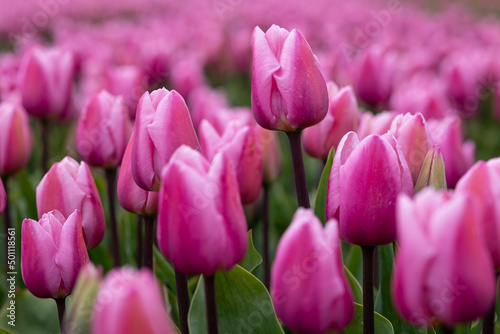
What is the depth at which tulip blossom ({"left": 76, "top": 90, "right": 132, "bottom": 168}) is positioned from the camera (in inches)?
57.5

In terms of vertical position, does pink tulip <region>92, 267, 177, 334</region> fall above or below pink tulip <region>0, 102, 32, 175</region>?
above

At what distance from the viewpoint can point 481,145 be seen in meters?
3.48

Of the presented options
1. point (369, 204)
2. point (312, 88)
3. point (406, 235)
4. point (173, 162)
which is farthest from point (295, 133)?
point (406, 235)

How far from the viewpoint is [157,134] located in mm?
946

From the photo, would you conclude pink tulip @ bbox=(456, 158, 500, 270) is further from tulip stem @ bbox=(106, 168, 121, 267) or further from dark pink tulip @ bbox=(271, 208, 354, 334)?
tulip stem @ bbox=(106, 168, 121, 267)

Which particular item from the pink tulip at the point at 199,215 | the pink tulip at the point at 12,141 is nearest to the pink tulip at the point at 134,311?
the pink tulip at the point at 199,215

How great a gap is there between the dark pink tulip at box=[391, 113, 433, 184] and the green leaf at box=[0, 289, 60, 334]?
3.06 feet

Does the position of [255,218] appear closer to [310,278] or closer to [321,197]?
[321,197]

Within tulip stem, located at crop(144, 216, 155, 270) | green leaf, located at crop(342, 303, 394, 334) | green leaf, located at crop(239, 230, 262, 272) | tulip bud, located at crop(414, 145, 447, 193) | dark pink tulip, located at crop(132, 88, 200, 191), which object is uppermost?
dark pink tulip, located at crop(132, 88, 200, 191)

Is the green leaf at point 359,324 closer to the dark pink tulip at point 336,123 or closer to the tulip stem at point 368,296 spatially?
the tulip stem at point 368,296

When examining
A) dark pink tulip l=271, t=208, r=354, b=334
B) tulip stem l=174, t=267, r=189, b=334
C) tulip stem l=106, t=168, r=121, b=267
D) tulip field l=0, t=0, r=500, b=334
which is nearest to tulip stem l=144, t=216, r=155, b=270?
tulip field l=0, t=0, r=500, b=334

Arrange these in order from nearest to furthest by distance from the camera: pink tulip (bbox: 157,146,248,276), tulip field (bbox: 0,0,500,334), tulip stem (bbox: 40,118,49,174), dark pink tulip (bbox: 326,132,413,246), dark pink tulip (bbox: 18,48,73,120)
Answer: tulip field (bbox: 0,0,500,334)
pink tulip (bbox: 157,146,248,276)
dark pink tulip (bbox: 326,132,413,246)
dark pink tulip (bbox: 18,48,73,120)
tulip stem (bbox: 40,118,49,174)

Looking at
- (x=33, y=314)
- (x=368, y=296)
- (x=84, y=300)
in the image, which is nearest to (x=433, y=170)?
(x=368, y=296)

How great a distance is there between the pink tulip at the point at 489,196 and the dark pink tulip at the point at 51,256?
23.6 inches
